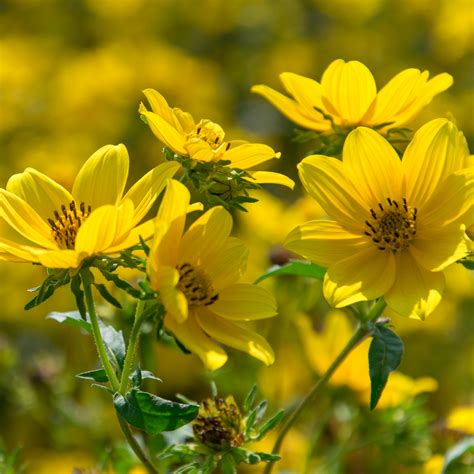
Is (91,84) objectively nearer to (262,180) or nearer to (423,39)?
(423,39)

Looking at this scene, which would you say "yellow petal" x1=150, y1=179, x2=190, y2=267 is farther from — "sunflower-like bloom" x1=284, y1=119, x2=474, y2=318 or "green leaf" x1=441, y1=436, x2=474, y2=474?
"green leaf" x1=441, y1=436, x2=474, y2=474

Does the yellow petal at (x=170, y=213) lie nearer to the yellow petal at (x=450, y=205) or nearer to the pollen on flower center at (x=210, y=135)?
the pollen on flower center at (x=210, y=135)

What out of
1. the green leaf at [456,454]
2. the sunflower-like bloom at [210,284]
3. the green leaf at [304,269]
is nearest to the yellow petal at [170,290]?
the sunflower-like bloom at [210,284]

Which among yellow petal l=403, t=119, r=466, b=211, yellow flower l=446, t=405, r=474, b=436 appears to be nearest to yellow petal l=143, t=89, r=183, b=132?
yellow petal l=403, t=119, r=466, b=211

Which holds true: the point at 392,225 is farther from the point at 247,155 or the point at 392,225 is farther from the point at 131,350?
the point at 131,350

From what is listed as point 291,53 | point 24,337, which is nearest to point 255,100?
point 291,53

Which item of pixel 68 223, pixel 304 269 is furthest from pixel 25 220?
pixel 304 269
